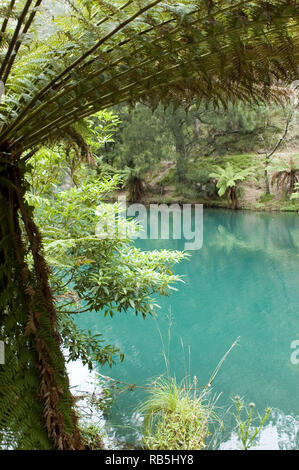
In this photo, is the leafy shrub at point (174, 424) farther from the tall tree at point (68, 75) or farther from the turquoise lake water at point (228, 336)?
the tall tree at point (68, 75)

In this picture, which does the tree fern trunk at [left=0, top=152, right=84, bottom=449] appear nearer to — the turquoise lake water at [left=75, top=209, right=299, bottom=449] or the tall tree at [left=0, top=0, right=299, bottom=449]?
the tall tree at [left=0, top=0, right=299, bottom=449]

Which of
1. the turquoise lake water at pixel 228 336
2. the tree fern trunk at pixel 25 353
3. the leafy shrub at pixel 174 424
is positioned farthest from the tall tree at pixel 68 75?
the turquoise lake water at pixel 228 336

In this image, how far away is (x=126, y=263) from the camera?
210cm

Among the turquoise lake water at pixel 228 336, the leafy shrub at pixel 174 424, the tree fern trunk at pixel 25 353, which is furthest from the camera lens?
the turquoise lake water at pixel 228 336

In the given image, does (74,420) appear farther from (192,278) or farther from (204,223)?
(204,223)

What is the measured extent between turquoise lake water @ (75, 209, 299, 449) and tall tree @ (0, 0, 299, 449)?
142 centimetres

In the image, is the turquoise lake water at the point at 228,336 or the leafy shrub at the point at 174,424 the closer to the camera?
the leafy shrub at the point at 174,424

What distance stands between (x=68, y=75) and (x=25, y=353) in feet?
2.21

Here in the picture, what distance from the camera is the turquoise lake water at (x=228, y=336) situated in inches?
94.8

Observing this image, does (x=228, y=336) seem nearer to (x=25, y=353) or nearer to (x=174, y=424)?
(x=174, y=424)

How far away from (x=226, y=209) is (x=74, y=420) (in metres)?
11.5

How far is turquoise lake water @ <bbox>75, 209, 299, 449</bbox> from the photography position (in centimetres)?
241

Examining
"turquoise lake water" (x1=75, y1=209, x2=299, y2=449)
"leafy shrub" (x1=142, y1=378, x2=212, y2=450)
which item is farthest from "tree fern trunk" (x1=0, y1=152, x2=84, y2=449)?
"turquoise lake water" (x1=75, y1=209, x2=299, y2=449)

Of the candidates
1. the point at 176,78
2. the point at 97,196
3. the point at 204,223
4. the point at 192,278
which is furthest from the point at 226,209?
the point at 176,78
